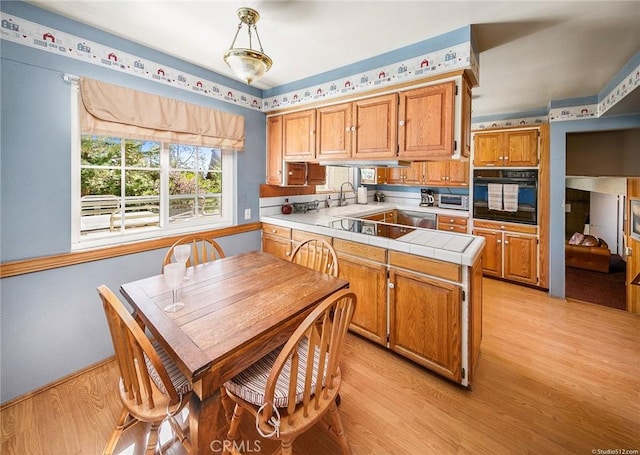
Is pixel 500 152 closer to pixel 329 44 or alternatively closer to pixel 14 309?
pixel 329 44

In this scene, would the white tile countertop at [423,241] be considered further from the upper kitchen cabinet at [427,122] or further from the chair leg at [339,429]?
the chair leg at [339,429]

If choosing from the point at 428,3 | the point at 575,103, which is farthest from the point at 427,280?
the point at 575,103

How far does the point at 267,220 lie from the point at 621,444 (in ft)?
10.2

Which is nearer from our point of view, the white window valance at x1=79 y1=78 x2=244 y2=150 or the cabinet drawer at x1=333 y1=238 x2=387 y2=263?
the white window valance at x1=79 y1=78 x2=244 y2=150

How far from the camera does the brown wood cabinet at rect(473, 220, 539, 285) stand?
359 centimetres

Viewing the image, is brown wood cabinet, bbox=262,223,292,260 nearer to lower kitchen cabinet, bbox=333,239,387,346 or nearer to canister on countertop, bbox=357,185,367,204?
lower kitchen cabinet, bbox=333,239,387,346

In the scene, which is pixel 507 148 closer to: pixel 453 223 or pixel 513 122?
pixel 513 122

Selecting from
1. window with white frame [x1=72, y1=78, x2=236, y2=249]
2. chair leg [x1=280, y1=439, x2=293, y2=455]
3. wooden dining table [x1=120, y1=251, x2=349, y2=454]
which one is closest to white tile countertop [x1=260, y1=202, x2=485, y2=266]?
wooden dining table [x1=120, y1=251, x2=349, y2=454]

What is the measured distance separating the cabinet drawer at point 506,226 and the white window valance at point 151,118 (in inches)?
134

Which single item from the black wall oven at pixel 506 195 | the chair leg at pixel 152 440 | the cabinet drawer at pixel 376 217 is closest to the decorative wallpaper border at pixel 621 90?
the black wall oven at pixel 506 195

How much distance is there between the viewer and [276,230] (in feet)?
10.4

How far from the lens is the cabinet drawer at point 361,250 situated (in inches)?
86.7

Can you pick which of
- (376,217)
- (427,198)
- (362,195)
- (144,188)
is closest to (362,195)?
(362,195)

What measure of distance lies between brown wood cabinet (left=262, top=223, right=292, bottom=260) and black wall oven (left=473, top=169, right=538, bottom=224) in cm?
280
